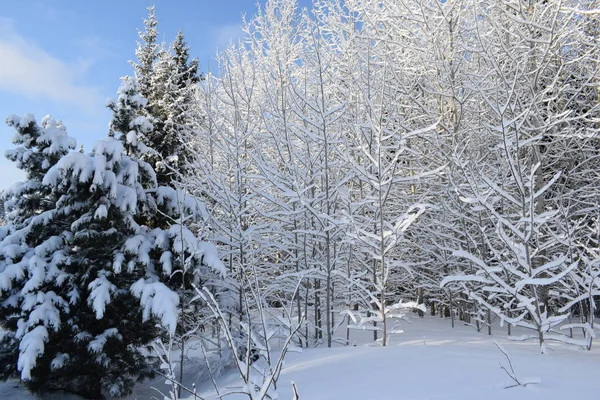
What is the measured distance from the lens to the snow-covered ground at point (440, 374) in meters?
2.60

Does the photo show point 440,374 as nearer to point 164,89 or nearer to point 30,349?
point 30,349

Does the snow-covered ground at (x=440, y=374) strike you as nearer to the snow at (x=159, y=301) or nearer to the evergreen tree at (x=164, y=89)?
the snow at (x=159, y=301)

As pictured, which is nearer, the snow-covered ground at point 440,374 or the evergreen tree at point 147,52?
the snow-covered ground at point 440,374

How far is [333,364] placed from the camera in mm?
3748

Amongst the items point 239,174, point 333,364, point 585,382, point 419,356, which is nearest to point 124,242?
point 239,174

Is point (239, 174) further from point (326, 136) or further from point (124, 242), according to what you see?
point (124, 242)

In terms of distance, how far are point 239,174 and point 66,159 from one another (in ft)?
7.99

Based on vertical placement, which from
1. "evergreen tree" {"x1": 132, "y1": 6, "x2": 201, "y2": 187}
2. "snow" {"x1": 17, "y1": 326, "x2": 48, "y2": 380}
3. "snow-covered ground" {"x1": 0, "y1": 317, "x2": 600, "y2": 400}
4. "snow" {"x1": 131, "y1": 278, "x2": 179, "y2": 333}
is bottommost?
"snow" {"x1": 17, "y1": 326, "x2": 48, "y2": 380}

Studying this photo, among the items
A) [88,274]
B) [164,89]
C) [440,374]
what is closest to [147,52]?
[164,89]

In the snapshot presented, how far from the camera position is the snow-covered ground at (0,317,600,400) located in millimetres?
2598

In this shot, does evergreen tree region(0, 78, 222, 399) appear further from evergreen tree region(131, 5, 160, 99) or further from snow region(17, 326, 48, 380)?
evergreen tree region(131, 5, 160, 99)

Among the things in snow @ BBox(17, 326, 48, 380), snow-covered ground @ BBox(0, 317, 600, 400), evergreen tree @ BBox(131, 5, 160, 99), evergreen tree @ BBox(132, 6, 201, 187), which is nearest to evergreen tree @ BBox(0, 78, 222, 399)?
snow @ BBox(17, 326, 48, 380)

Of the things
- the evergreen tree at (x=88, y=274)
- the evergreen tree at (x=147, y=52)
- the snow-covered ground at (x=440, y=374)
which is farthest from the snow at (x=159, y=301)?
the evergreen tree at (x=147, y=52)

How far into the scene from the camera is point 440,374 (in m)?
3.02
